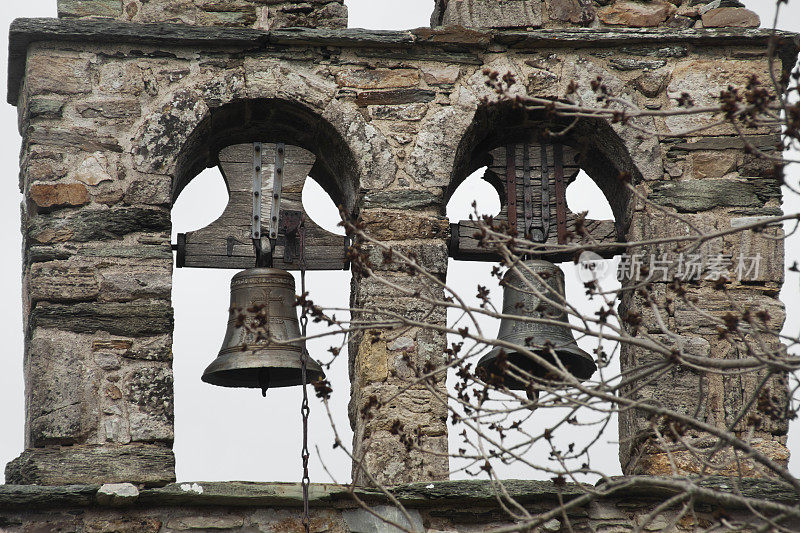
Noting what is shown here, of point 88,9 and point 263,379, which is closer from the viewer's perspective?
point 263,379

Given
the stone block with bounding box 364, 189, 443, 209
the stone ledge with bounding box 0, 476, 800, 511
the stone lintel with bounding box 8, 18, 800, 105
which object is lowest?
the stone ledge with bounding box 0, 476, 800, 511

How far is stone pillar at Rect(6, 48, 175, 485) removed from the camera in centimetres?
557

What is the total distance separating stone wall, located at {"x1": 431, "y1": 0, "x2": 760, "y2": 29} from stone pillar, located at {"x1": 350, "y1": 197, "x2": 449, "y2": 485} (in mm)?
874

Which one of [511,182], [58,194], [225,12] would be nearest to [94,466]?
[58,194]

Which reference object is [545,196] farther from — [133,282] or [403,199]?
[133,282]

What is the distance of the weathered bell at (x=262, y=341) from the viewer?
5848mm

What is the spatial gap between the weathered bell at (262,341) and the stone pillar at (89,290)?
28 cm

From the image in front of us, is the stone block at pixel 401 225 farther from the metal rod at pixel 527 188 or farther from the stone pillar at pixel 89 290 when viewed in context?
the stone pillar at pixel 89 290

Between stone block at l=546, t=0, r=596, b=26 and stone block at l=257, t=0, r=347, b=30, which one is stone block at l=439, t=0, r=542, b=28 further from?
stone block at l=257, t=0, r=347, b=30

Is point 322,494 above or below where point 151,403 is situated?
below

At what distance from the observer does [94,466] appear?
5504 millimetres

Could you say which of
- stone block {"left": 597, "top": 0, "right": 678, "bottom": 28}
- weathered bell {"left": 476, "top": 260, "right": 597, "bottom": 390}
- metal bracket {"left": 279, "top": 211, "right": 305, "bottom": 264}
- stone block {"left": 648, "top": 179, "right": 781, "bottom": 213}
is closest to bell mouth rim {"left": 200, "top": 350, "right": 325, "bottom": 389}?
metal bracket {"left": 279, "top": 211, "right": 305, "bottom": 264}

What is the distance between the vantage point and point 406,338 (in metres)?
5.93

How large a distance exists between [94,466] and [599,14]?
9.26ft
